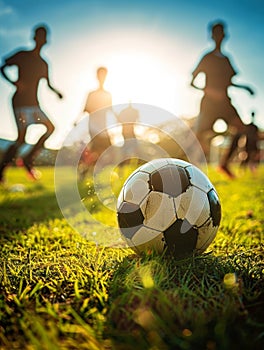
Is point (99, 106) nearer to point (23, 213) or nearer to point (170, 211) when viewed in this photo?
point (23, 213)

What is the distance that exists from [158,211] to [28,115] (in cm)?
507

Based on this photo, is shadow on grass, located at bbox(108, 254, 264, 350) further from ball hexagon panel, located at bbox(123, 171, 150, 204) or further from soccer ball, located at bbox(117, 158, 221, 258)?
ball hexagon panel, located at bbox(123, 171, 150, 204)

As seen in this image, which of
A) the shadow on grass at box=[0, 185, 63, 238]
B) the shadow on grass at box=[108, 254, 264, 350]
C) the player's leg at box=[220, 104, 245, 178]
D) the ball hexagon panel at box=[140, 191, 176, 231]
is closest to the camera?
the shadow on grass at box=[108, 254, 264, 350]

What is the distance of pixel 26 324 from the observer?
173 cm

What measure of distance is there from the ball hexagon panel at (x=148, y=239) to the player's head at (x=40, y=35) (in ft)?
17.8

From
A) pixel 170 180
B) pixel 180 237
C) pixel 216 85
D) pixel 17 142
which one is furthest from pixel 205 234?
pixel 17 142

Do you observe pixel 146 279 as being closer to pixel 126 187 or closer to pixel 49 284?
pixel 49 284

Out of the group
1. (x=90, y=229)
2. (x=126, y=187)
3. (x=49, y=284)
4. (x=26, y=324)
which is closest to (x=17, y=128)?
(x=90, y=229)

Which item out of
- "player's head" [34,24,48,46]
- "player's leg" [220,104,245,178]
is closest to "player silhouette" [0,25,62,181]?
"player's head" [34,24,48,46]

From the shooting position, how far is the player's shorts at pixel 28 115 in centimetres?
668

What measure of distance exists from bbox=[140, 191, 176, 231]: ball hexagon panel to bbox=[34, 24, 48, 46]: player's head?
531cm

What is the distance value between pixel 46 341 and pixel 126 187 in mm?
1454

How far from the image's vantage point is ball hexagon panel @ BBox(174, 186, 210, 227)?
8.13 feet

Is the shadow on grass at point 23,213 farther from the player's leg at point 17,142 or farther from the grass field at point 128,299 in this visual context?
the grass field at point 128,299
